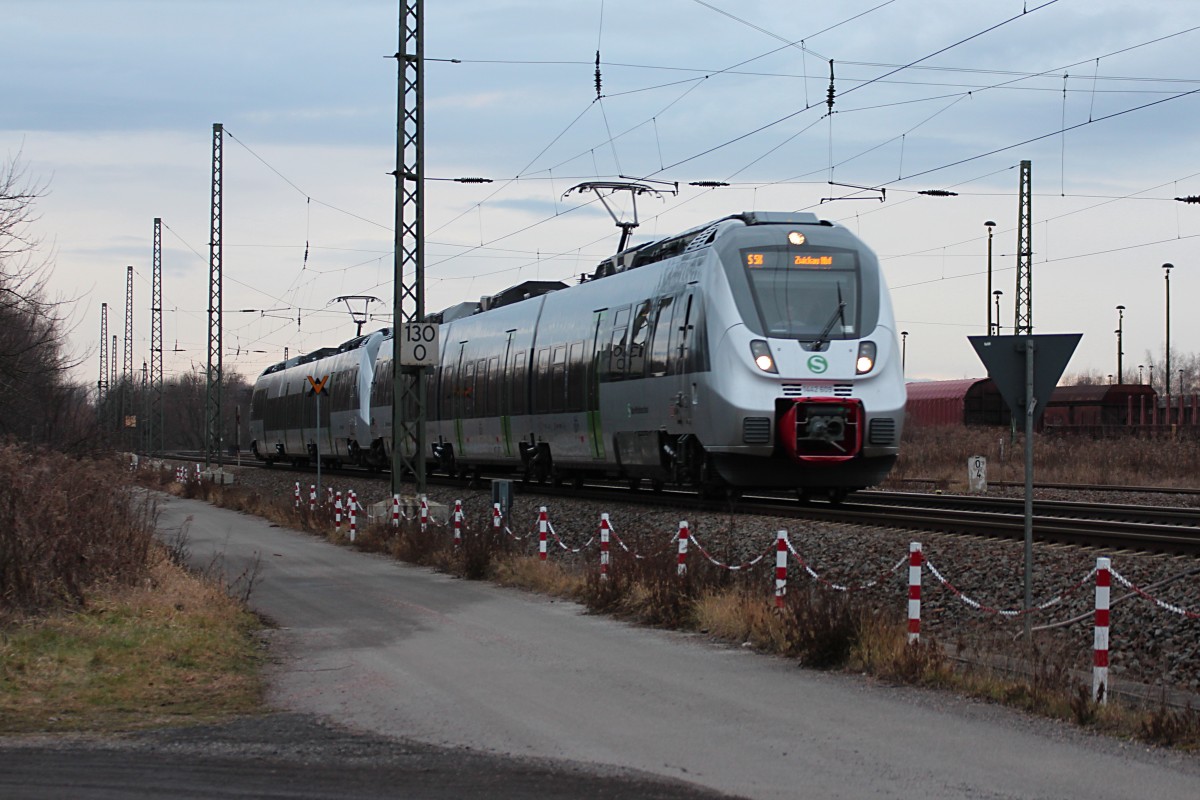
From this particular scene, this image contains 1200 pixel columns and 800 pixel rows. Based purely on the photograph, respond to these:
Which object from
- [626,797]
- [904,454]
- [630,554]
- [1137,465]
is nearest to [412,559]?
[630,554]

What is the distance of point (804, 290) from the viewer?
20922mm

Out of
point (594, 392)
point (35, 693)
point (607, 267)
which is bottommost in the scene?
point (35, 693)

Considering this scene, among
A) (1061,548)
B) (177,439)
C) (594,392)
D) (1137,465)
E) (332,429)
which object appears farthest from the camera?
(177,439)

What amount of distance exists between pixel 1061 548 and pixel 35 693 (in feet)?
33.8

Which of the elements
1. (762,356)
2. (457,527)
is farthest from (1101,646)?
(457,527)

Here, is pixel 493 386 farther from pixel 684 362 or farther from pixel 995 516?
pixel 995 516

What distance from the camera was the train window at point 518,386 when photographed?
3042cm

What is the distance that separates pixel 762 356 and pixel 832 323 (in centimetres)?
127

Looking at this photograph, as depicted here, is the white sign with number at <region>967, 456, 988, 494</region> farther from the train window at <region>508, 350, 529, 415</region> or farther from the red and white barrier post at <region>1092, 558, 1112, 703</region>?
the red and white barrier post at <region>1092, 558, 1112, 703</region>

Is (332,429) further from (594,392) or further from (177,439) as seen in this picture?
(177,439)

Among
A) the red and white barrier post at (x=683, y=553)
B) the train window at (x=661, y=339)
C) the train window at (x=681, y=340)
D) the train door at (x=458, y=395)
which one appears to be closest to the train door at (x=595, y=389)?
the train window at (x=661, y=339)

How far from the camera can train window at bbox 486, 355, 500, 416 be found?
32.3 m

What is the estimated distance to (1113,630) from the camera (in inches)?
459

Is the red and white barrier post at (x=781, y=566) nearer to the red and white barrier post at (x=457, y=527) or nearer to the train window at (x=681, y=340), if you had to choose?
the red and white barrier post at (x=457, y=527)
